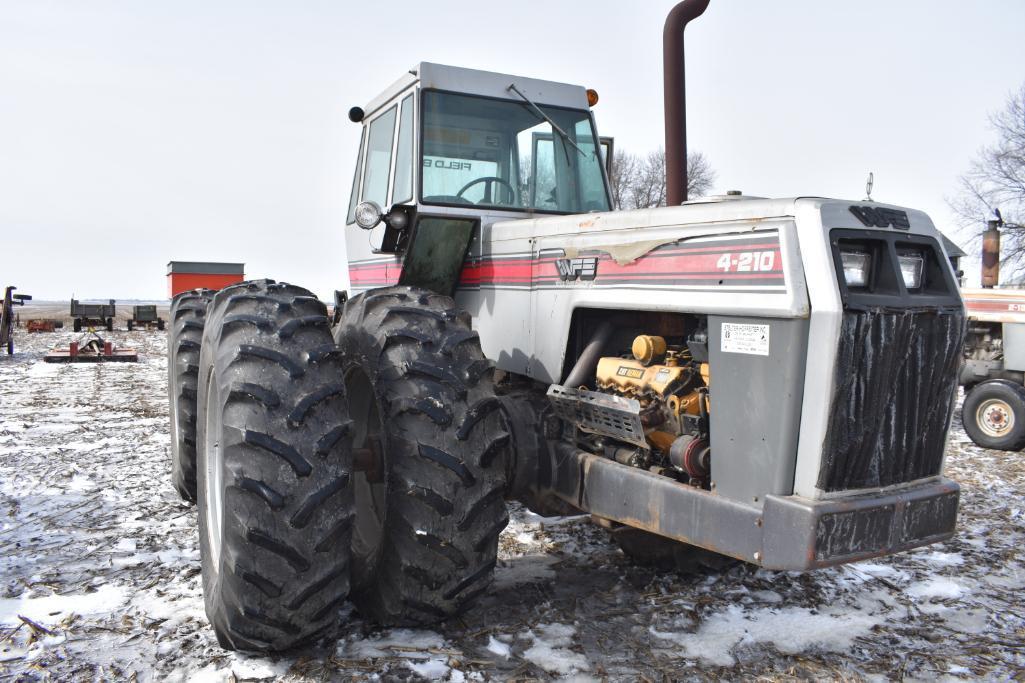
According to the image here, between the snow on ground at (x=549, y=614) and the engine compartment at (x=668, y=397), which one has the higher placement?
the engine compartment at (x=668, y=397)

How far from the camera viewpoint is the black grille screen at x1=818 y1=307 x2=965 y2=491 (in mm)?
2832

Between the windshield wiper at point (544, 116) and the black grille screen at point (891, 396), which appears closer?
the black grille screen at point (891, 396)

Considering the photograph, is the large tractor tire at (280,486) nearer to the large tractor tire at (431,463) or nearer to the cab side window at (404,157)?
the large tractor tire at (431,463)

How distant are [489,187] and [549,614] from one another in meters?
2.31

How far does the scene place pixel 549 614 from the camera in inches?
149

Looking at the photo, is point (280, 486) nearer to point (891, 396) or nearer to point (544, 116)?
point (891, 396)

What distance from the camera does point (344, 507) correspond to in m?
3.09

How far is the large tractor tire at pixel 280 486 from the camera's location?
298 centimetres

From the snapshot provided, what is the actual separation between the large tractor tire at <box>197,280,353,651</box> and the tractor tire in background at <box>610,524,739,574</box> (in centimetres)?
157

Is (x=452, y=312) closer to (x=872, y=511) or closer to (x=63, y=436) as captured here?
(x=872, y=511)

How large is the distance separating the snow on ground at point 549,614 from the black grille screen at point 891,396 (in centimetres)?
92

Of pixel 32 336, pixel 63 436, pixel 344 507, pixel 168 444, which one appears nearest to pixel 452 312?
pixel 344 507

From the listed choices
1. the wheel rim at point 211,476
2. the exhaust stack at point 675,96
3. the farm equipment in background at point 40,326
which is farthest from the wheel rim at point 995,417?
the farm equipment in background at point 40,326

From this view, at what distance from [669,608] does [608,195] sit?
7.88 feet
